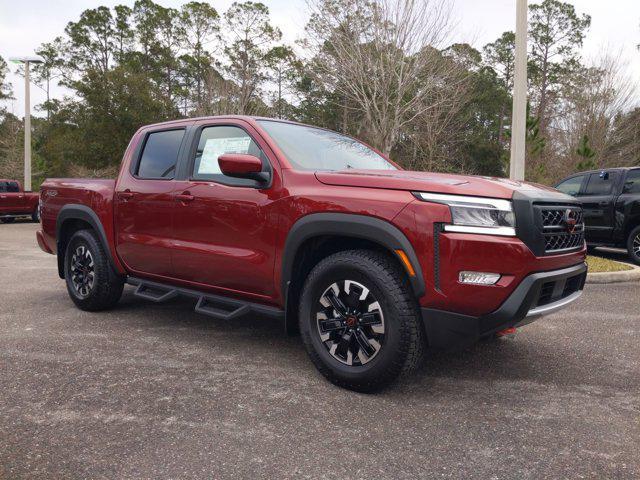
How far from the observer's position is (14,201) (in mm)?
18781

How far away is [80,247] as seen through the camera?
5.36 metres

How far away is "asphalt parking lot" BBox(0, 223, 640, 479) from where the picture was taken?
2.45m

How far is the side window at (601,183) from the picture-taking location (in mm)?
9320

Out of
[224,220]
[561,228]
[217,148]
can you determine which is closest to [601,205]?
[561,228]

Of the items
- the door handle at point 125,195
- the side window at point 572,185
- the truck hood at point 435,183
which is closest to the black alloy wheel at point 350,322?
the truck hood at point 435,183

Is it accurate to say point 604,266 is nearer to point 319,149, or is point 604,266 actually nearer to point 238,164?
point 319,149

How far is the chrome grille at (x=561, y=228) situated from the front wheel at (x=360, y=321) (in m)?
0.86

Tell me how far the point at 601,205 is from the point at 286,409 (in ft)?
27.1

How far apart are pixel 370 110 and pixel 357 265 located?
13937 mm

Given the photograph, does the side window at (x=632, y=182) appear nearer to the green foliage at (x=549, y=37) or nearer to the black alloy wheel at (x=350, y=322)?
the black alloy wheel at (x=350, y=322)

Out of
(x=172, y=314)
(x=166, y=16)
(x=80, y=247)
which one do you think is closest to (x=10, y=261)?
(x=80, y=247)

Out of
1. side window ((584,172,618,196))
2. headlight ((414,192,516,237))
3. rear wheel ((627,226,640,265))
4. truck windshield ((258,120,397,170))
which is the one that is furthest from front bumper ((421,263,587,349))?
side window ((584,172,618,196))

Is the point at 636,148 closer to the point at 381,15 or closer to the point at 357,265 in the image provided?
the point at 381,15

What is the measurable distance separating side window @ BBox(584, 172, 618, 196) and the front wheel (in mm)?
7756
